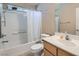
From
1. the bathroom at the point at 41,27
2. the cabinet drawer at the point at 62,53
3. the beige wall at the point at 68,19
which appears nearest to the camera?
the cabinet drawer at the point at 62,53

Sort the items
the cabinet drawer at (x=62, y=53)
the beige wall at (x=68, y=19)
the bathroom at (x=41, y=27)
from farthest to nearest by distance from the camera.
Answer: the beige wall at (x=68, y=19), the bathroom at (x=41, y=27), the cabinet drawer at (x=62, y=53)

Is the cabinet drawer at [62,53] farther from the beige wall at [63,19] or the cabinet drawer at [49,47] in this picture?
the beige wall at [63,19]

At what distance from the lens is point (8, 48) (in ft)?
6.31

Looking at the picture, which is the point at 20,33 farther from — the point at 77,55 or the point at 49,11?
the point at 77,55

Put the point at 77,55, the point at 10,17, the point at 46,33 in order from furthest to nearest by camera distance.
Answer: the point at 10,17
the point at 46,33
the point at 77,55

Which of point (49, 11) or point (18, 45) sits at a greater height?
point (49, 11)

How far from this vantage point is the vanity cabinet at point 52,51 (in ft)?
4.92

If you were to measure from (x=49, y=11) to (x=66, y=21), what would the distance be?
33 centimetres

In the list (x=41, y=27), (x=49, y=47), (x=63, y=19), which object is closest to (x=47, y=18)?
(x=41, y=27)

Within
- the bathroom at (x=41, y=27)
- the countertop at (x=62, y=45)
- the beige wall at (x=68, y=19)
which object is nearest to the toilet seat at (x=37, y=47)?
the bathroom at (x=41, y=27)

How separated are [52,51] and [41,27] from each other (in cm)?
39

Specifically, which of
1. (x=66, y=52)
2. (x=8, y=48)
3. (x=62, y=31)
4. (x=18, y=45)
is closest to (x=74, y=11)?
(x=62, y=31)

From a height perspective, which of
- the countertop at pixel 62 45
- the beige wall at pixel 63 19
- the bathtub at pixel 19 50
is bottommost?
the bathtub at pixel 19 50

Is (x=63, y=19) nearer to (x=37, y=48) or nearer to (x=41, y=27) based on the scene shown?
(x=41, y=27)
